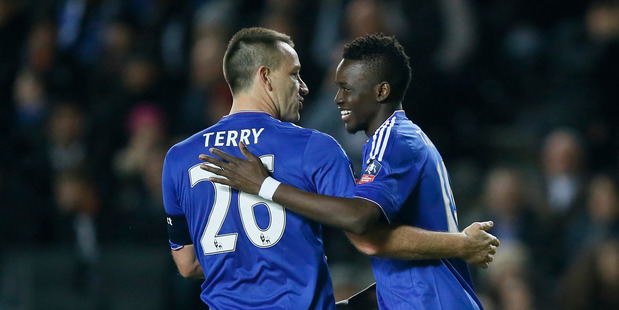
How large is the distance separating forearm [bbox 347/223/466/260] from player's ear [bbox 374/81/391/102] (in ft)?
2.27

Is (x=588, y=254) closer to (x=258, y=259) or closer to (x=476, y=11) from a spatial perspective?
(x=476, y=11)

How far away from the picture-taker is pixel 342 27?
9.45 meters

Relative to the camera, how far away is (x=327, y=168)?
13.4 feet

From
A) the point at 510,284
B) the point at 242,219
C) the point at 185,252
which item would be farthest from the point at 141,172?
the point at 242,219

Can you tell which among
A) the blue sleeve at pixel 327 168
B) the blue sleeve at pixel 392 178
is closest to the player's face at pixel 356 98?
the blue sleeve at pixel 392 178

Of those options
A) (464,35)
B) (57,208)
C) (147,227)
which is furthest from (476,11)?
(57,208)

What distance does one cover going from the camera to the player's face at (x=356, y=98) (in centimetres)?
453

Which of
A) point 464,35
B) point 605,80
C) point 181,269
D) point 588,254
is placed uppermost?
point 464,35

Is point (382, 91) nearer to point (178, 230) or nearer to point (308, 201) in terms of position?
point (308, 201)

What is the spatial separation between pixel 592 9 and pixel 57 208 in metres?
6.11

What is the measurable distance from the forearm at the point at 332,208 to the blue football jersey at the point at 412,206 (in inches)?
3.4

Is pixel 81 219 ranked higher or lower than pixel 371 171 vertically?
lower

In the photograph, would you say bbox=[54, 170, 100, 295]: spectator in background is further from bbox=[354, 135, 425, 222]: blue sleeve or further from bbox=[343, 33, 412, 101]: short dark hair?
bbox=[354, 135, 425, 222]: blue sleeve

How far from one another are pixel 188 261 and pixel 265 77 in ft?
3.55
